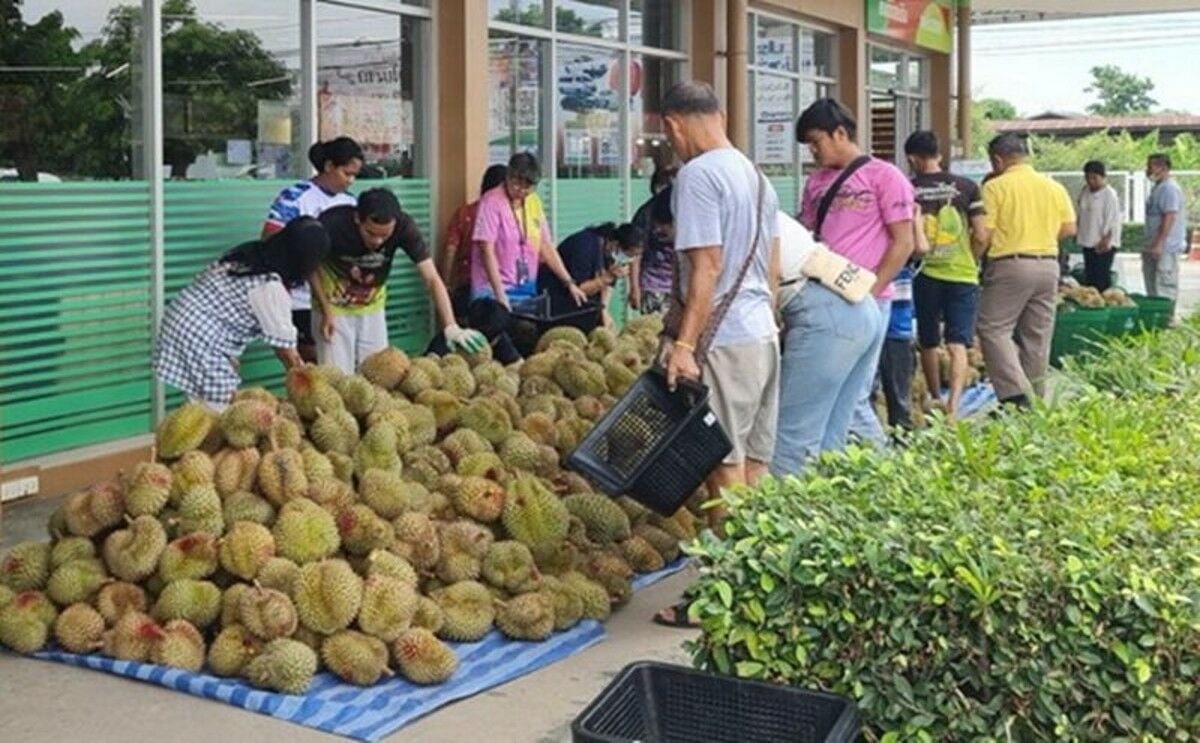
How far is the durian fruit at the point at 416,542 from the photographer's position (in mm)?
5443

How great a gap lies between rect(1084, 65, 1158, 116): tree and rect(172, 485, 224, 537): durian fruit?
96486mm

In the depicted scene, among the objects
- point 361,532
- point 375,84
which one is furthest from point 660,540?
point 375,84

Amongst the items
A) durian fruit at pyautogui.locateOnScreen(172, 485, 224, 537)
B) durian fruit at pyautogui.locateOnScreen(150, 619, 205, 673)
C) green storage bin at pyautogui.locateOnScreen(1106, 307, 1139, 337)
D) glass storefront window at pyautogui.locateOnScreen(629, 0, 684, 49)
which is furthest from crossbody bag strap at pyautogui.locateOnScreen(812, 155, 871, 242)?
glass storefront window at pyautogui.locateOnScreen(629, 0, 684, 49)

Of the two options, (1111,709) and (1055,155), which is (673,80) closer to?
(1111,709)

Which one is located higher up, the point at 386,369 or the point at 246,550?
the point at 386,369

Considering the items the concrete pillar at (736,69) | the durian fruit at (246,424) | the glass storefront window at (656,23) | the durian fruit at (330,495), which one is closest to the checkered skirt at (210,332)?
the durian fruit at (246,424)

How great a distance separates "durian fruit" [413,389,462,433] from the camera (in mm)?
6355

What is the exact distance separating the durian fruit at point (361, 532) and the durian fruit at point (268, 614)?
1.16 ft

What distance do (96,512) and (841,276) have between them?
2975mm

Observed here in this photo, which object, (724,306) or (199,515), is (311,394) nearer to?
(199,515)

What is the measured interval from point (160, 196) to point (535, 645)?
396 centimetres

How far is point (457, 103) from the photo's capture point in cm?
1051

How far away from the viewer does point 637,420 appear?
5.76m

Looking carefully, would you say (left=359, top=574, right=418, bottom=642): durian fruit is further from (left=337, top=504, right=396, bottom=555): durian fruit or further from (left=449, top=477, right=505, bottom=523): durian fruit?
(left=449, top=477, right=505, bottom=523): durian fruit
